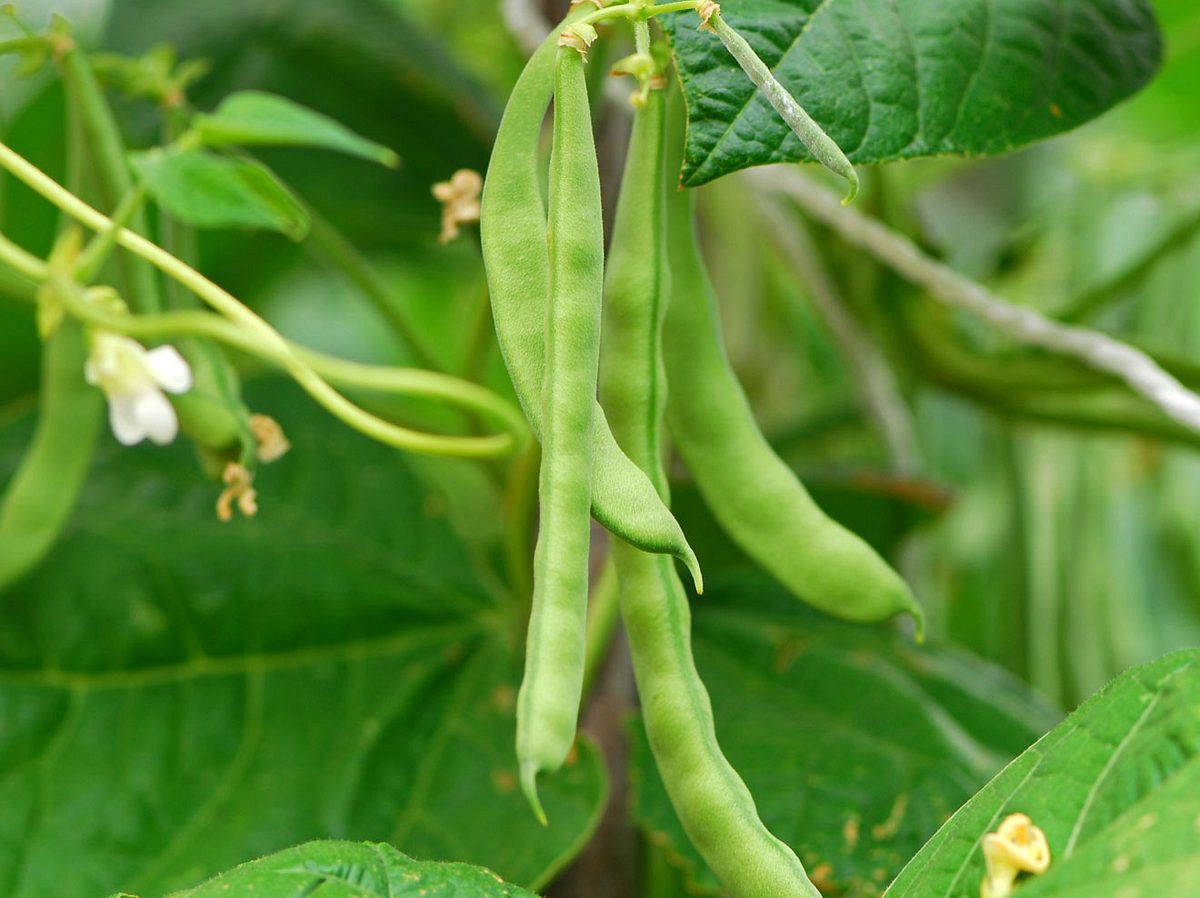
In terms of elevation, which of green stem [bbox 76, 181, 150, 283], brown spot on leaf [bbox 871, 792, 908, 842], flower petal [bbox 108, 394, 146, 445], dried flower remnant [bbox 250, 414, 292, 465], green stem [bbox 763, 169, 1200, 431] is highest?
green stem [bbox 76, 181, 150, 283]

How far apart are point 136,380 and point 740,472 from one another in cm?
27

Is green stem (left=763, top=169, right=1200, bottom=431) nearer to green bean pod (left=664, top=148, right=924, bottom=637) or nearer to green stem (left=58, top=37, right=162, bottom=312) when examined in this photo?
green bean pod (left=664, top=148, right=924, bottom=637)

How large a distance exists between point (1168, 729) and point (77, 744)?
622 mm

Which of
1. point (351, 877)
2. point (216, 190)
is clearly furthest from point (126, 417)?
point (351, 877)

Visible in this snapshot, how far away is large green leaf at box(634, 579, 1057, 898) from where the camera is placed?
0.66 metres

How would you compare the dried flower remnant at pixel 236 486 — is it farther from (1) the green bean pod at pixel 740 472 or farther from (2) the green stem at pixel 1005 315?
(2) the green stem at pixel 1005 315

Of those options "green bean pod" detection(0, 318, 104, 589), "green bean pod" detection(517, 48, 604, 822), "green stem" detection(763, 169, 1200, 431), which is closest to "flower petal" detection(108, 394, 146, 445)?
"green bean pod" detection(0, 318, 104, 589)

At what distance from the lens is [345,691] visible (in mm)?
819

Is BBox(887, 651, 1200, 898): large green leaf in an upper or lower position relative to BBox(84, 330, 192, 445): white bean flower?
lower

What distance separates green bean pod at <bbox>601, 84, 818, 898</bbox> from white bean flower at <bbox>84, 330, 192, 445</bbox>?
0.64ft

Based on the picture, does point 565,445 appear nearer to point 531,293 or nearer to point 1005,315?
point 531,293

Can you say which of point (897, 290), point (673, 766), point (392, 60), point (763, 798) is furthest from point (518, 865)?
point (392, 60)

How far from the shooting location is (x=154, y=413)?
1.76 ft

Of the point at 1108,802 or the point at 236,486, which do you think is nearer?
the point at 1108,802
